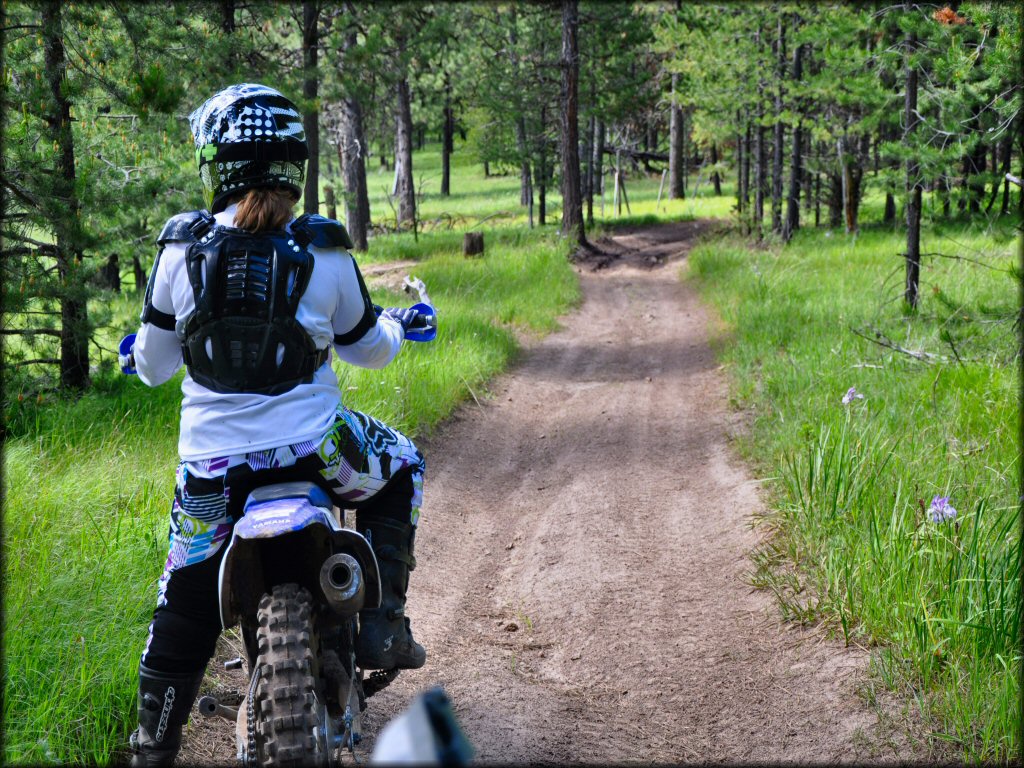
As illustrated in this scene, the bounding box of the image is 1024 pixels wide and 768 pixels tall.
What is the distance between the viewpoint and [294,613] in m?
2.59

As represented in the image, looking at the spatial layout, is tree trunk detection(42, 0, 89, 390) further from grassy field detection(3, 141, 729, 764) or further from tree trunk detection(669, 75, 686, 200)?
tree trunk detection(669, 75, 686, 200)

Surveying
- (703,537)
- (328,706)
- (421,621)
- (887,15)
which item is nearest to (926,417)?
(703,537)

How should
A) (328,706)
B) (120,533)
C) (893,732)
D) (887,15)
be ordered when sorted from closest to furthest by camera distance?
1. (328,706)
2. (893,732)
3. (120,533)
4. (887,15)

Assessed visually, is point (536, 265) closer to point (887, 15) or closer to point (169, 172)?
point (887, 15)

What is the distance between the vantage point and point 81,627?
364cm

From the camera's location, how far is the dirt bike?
2445mm

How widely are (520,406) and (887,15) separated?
6426 mm

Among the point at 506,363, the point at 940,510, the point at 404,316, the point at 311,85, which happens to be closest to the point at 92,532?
the point at 404,316

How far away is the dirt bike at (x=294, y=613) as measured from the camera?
245cm

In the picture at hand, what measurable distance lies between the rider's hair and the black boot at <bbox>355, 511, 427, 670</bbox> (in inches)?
41.4

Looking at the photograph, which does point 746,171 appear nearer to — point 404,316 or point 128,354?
point 404,316

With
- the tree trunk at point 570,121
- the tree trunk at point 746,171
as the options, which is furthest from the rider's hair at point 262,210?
the tree trunk at point 746,171

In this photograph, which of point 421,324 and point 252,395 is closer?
point 252,395

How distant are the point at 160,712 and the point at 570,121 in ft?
63.8
